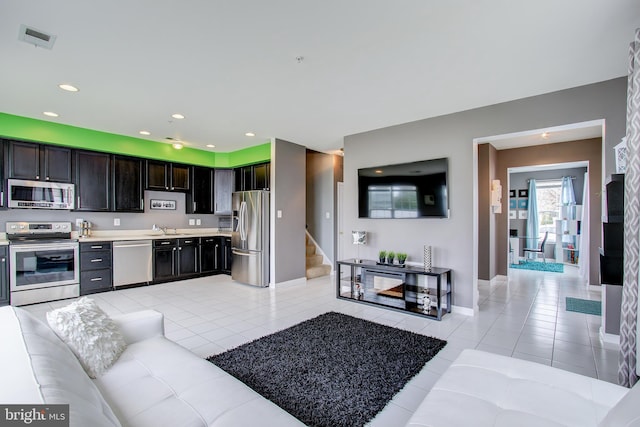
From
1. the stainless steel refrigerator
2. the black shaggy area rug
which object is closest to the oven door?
the stainless steel refrigerator

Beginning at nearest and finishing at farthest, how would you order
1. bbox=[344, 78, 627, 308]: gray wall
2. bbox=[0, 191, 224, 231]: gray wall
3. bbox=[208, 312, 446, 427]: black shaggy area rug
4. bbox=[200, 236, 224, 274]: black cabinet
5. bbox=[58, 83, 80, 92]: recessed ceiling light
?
bbox=[208, 312, 446, 427]: black shaggy area rug → bbox=[344, 78, 627, 308]: gray wall → bbox=[58, 83, 80, 92]: recessed ceiling light → bbox=[0, 191, 224, 231]: gray wall → bbox=[200, 236, 224, 274]: black cabinet

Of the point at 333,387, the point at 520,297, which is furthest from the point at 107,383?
the point at 520,297

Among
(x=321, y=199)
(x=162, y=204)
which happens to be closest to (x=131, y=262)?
(x=162, y=204)

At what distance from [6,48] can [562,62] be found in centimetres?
487

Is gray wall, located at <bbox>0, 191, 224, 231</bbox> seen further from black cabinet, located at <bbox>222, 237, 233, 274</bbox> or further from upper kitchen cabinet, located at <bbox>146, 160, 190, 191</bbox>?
black cabinet, located at <bbox>222, 237, 233, 274</bbox>

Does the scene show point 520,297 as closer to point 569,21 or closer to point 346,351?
point 346,351

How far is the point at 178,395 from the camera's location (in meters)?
1.42

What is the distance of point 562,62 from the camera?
2791mm

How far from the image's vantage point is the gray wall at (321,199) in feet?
22.7

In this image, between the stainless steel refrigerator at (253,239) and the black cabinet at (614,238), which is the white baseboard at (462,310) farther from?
the stainless steel refrigerator at (253,239)

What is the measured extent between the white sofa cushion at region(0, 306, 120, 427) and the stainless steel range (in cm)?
394

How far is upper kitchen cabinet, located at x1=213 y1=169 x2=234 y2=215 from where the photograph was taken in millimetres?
6746

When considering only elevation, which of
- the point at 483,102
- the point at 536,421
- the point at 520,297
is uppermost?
the point at 483,102

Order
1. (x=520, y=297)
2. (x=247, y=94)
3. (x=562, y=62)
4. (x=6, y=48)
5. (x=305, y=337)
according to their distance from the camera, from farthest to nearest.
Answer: (x=520, y=297) → (x=247, y=94) → (x=305, y=337) → (x=562, y=62) → (x=6, y=48)
